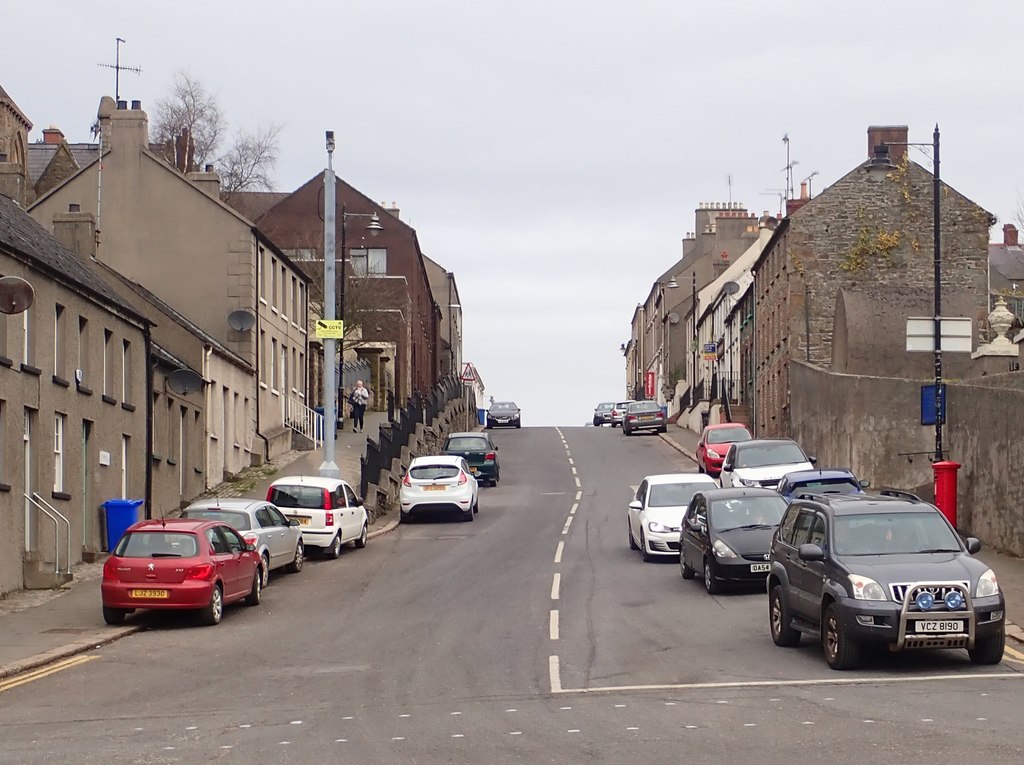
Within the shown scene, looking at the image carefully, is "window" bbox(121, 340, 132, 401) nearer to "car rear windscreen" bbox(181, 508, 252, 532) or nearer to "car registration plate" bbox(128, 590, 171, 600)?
"car rear windscreen" bbox(181, 508, 252, 532)

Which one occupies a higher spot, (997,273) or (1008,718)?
(997,273)

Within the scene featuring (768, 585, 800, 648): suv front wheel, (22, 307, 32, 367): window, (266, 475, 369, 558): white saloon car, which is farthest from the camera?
(266, 475, 369, 558): white saloon car

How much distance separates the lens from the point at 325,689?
13.9 metres

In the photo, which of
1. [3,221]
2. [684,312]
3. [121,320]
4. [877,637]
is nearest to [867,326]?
[121,320]

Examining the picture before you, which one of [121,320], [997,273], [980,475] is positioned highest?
[997,273]

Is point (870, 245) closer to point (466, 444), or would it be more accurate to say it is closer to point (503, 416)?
point (466, 444)

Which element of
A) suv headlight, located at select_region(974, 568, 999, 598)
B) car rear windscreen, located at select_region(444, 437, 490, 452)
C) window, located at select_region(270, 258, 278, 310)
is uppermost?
window, located at select_region(270, 258, 278, 310)

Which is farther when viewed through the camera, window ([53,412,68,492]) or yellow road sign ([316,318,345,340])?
yellow road sign ([316,318,345,340])

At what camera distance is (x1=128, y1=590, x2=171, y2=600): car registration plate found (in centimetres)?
1930

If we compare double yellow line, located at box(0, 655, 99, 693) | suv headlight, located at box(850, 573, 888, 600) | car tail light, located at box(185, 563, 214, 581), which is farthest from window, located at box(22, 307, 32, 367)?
suv headlight, located at box(850, 573, 888, 600)

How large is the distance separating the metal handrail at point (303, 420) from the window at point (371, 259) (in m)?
19.0

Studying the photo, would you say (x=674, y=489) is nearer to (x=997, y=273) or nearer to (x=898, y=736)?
(x=898, y=736)

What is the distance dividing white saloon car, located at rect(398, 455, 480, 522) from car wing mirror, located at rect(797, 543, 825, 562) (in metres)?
20.0

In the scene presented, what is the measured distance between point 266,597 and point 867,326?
27106mm
